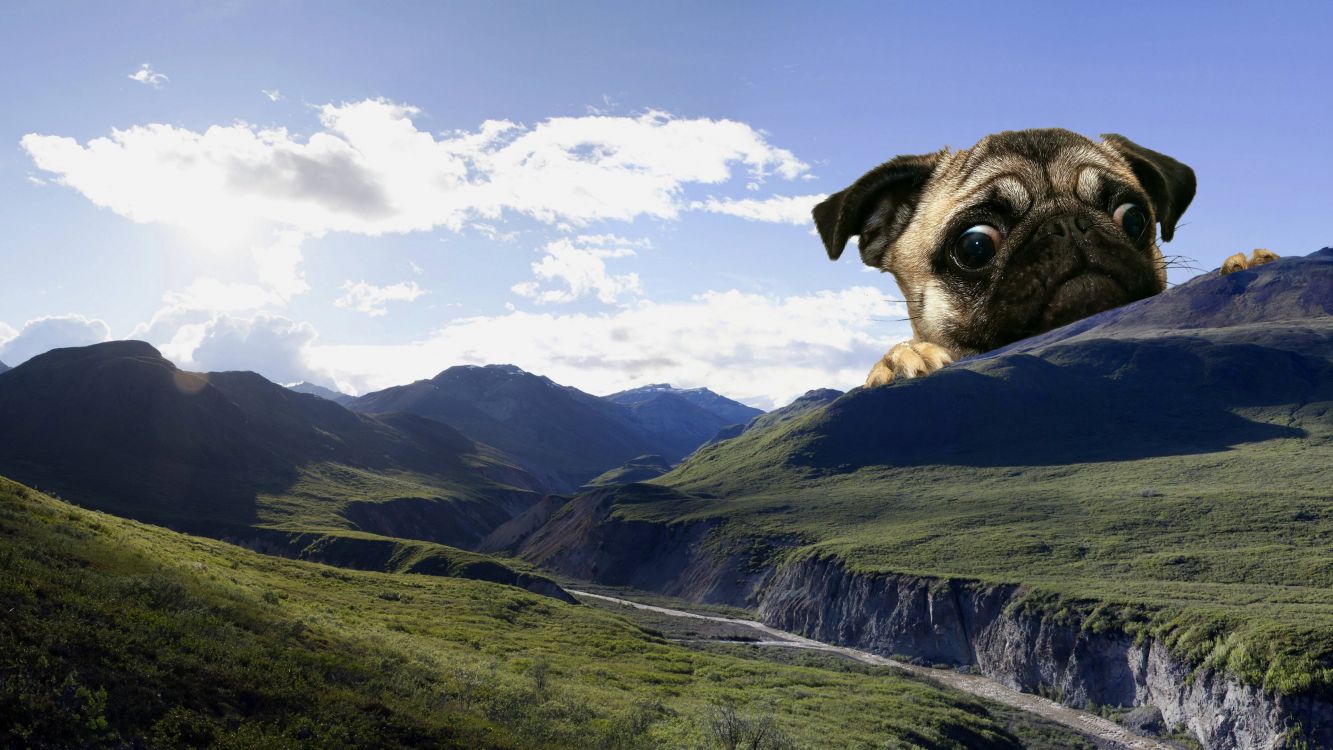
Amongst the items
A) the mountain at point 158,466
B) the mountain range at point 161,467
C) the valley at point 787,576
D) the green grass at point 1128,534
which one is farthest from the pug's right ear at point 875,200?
the mountain at point 158,466

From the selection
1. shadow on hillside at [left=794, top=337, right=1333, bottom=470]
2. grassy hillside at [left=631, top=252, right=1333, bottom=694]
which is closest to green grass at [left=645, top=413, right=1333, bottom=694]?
grassy hillside at [left=631, top=252, right=1333, bottom=694]

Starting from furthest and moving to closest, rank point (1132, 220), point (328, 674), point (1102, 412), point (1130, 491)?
point (1102, 412)
point (1130, 491)
point (328, 674)
point (1132, 220)

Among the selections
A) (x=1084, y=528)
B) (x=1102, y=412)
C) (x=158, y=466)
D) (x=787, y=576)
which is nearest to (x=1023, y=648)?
(x=1084, y=528)

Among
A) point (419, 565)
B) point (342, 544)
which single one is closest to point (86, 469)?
point (342, 544)

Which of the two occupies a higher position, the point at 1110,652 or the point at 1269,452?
the point at 1269,452

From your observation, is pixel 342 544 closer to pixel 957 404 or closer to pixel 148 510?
pixel 148 510

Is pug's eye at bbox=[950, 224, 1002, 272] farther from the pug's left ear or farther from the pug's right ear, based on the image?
the pug's left ear

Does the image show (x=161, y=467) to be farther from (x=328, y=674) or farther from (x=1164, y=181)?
(x=1164, y=181)
